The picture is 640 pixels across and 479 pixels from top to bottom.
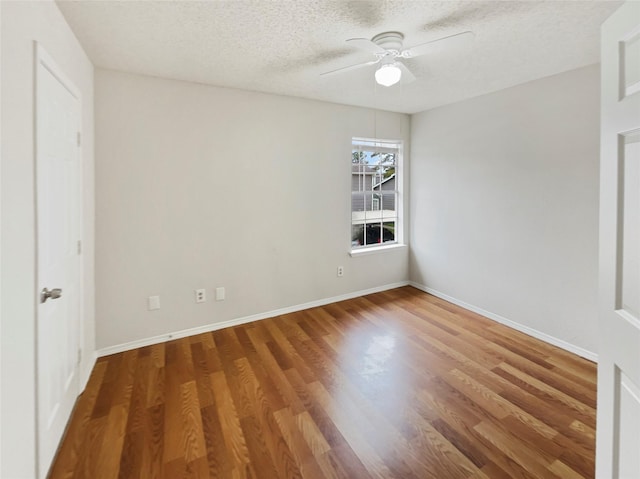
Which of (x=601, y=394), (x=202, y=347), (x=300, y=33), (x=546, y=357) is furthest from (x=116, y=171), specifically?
(x=546, y=357)

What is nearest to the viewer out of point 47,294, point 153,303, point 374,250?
point 47,294

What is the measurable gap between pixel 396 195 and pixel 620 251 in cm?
365

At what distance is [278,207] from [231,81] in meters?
1.34

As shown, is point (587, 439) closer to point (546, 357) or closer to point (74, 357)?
point (546, 357)

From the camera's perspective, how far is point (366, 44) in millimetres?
1860

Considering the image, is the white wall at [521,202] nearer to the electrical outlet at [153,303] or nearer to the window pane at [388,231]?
the window pane at [388,231]

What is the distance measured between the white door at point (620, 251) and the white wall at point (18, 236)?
2046 mm

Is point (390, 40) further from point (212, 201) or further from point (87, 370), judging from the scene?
point (87, 370)

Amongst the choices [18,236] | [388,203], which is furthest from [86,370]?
[388,203]

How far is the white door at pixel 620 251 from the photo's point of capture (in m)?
0.84

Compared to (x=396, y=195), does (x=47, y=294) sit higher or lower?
lower

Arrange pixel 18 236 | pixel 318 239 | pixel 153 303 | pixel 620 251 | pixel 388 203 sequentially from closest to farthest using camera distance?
pixel 620 251 < pixel 18 236 < pixel 153 303 < pixel 318 239 < pixel 388 203

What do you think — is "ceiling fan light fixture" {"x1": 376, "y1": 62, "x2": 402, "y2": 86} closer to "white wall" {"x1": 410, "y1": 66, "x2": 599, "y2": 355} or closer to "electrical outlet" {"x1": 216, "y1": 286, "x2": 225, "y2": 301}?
"white wall" {"x1": 410, "y1": 66, "x2": 599, "y2": 355}

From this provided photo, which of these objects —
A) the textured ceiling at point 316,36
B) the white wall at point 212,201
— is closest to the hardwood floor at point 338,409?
the white wall at point 212,201
